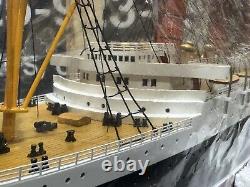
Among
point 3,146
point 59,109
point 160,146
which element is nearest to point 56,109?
point 59,109

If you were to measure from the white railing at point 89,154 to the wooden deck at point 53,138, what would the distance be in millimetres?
486

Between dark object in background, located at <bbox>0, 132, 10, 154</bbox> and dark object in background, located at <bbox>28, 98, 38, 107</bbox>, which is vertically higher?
dark object in background, located at <bbox>28, 98, 38, 107</bbox>

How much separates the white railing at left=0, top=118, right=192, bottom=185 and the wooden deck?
1.59 ft

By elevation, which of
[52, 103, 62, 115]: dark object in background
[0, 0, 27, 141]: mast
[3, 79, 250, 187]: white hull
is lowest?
[3, 79, 250, 187]: white hull

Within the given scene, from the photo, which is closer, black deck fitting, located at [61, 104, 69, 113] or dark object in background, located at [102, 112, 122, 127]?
dark object in background, located at [102, 112, 122, 127]

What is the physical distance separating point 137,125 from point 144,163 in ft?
3.81

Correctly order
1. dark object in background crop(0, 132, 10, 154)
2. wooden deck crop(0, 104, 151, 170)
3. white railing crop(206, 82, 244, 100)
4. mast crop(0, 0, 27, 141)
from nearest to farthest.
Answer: wooden deck crop(0, 104, 151, 170), dark object in background crop(0, 132, 10, 154), mast crop(0, 0, 27, 141), white railing crop(206, 82, 244, 100)

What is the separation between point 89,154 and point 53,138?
1.55 meters

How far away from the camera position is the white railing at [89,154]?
7.21 m

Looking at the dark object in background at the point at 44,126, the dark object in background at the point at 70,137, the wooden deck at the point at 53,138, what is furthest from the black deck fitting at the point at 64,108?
the dark object in background at the point at 70,137

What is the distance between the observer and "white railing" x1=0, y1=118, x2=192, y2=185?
721cm

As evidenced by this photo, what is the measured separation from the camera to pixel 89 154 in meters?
8.33

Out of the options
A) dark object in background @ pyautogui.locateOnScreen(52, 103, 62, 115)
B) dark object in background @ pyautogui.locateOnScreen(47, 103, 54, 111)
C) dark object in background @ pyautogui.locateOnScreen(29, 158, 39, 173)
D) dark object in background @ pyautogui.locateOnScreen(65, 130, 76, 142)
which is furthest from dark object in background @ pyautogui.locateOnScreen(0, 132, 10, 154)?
dark object in background @ pyautogui.locateOnScreen(47, 103, 54, 111)

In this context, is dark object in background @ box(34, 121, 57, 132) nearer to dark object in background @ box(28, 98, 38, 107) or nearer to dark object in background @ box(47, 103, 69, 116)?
dark object in background @ box(47, 103, 69, 116)
